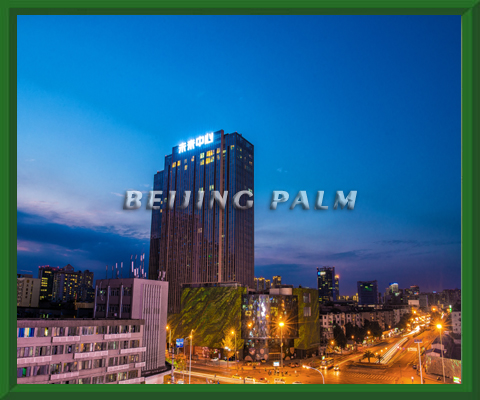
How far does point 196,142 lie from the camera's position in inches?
5748

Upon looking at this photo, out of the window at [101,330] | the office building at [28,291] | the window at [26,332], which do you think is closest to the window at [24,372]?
the window at [26,332]

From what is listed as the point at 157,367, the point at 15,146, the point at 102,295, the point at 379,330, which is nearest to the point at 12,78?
the point at 15,146

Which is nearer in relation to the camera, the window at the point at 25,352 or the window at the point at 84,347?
the window at the point at 25,352

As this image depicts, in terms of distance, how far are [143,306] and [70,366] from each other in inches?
750

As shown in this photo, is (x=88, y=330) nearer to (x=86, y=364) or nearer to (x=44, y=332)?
(x=86, y=364)

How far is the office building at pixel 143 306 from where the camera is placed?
187 ft

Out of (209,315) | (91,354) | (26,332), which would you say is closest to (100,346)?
(91,354)

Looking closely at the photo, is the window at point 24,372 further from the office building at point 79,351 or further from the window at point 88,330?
the window at point 88,330

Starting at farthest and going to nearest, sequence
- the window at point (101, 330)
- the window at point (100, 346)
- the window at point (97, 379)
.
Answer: the window at point (101, 330)
the window at point (100, 346)
the window at point (97, 379)

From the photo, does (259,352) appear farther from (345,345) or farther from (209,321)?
(345,345)

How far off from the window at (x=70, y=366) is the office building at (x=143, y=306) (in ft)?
50.8

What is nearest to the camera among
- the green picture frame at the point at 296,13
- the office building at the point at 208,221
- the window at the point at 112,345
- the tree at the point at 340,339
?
the green picture frame at the point at 296,13

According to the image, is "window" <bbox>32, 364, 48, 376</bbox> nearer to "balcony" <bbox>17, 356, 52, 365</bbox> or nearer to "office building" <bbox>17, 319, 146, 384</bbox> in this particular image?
"office building" <bbox>17, 319, 146, 384</bbox>

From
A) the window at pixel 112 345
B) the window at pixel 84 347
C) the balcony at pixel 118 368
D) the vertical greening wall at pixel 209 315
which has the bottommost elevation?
the vertical greening wall at pixel 209 315
